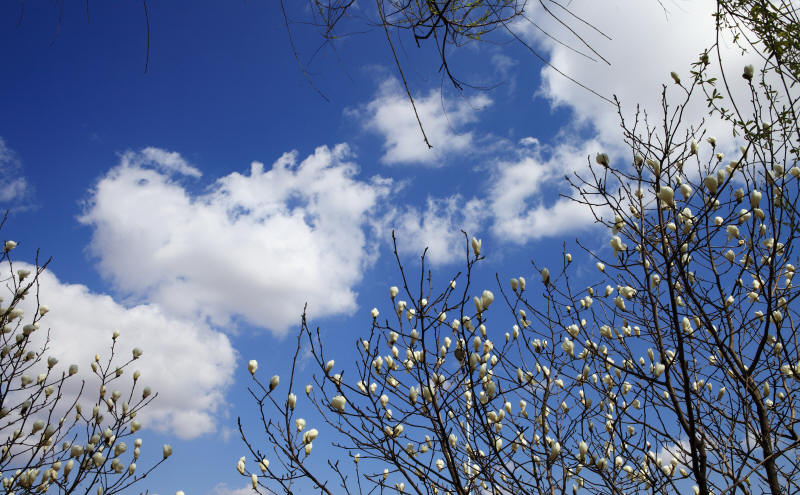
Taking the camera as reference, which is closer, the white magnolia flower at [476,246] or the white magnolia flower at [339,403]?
the white magnolia flower at [476,246]

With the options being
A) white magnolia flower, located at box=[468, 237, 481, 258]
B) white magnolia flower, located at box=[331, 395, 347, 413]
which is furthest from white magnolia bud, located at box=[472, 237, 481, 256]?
white magnolia flower, located at box=[331, 395, 347, 413]

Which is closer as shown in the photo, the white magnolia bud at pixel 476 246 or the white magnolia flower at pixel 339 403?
the white magnolia bud at pixel 476 246

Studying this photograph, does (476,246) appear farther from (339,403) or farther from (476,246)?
(339,403)

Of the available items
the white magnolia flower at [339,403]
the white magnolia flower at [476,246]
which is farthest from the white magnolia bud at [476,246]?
the white magnolia flower at [339,403]

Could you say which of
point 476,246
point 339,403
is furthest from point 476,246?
point 339,403

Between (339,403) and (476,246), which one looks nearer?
(476,246)

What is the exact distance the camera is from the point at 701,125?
2.42m

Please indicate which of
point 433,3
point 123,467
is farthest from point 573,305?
point 123,467

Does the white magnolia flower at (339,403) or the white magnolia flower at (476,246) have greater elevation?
the white magnolia flower at (476,246)

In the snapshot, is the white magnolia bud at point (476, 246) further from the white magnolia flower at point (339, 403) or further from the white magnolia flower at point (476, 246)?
the white magnolia flower at point (339, 403)

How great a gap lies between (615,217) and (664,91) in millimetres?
674

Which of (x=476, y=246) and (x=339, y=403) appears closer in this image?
(x=476, y=246)

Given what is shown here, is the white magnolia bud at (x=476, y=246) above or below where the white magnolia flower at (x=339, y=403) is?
above

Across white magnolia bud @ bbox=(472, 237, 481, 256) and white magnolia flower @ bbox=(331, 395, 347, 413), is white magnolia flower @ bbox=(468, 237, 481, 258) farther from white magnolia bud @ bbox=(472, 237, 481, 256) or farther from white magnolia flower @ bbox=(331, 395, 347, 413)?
white magnolia flower @ bbox=(331, 395, 347, 413)
